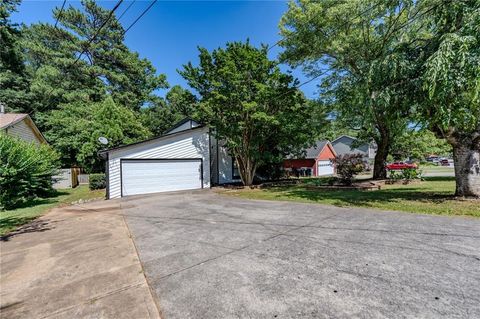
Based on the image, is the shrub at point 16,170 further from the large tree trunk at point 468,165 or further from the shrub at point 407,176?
the shrub at point 407,176

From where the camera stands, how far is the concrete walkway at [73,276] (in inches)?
105

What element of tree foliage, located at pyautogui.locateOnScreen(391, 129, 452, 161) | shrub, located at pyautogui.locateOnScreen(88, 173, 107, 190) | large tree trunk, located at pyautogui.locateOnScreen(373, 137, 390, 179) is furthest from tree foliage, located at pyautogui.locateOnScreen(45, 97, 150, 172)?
tree foliage, located at pyautogui.locateOnScreen(391, 129, 452, 161)

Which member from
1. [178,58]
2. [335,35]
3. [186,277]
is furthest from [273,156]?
[186,277]

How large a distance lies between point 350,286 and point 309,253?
1107mm

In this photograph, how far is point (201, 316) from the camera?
245cm

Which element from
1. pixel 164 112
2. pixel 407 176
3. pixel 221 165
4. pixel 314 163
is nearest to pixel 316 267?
pixel 221 165

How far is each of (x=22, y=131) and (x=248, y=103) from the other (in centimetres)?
1582

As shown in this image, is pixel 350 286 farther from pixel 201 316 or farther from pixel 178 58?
pixel 178 58

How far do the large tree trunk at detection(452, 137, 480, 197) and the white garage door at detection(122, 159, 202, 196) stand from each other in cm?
1255

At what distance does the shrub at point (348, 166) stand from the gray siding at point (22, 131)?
1977cm

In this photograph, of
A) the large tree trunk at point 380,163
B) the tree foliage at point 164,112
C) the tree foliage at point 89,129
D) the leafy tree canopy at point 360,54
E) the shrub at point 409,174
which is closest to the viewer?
the leafy tree canopy at point 360,54

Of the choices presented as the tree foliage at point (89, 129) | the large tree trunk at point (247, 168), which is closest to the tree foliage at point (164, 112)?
the tree foliage at point (89, 129)

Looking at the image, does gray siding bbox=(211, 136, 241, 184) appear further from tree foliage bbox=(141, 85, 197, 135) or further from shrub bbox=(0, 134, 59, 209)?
tree foliage bbox=(141, 85, 197, 135)

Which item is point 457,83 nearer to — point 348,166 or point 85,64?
point 348,166
